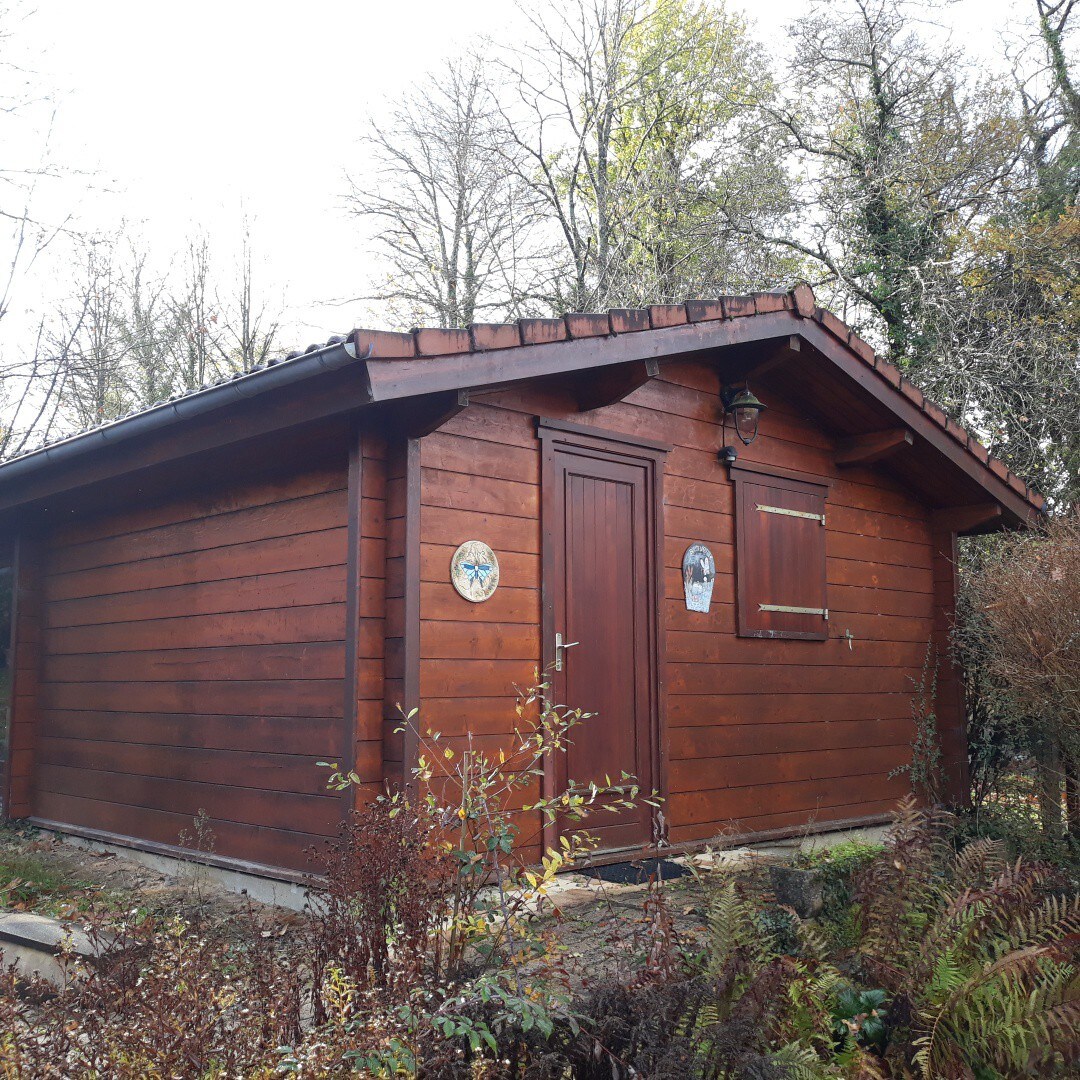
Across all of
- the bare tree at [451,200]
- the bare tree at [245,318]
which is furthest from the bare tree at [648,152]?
the bare tree at [245,318]

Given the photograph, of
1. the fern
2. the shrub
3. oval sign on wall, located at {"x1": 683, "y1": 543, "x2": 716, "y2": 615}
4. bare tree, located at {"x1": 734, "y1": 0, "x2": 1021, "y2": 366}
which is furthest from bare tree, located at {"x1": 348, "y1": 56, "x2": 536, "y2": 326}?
the shrub

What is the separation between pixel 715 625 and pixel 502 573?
1.77 m

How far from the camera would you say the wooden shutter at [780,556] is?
7156 millimetres

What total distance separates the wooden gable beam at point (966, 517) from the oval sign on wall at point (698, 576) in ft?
8.70

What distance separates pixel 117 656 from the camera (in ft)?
24.7

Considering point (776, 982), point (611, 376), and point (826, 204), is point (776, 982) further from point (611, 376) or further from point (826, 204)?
point (826, 204)

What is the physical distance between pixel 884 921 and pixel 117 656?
5.59 meters

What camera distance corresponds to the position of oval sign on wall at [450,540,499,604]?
217 inches

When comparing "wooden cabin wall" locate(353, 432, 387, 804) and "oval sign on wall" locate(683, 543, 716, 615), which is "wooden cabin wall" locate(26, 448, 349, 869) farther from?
"oval sign on wall" locate(683, 543, 716, 615)

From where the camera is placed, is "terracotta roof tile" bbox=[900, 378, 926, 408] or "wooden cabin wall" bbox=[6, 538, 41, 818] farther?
"wooden cabin wall" bbox=[6, 538, 41, 818]

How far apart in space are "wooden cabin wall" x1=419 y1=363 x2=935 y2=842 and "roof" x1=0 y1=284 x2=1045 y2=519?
1.28ft

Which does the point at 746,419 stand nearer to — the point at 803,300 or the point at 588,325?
the point at 803,300

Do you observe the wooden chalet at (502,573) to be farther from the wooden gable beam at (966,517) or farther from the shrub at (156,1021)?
the shrub at (156,1021)

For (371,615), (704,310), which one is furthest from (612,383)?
(371,615)
